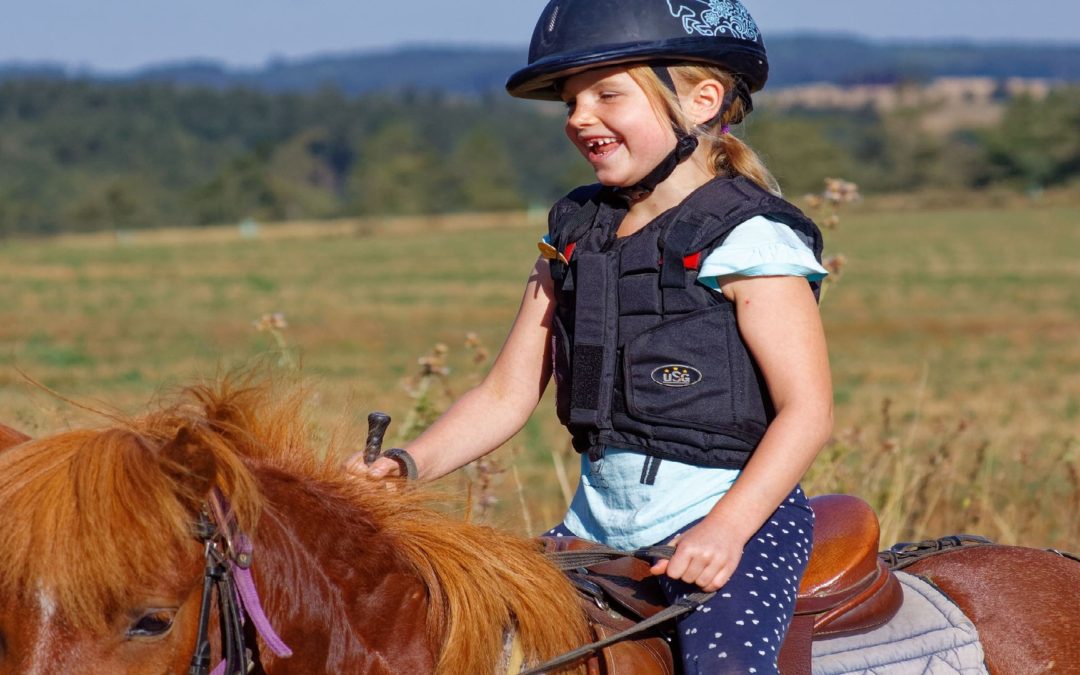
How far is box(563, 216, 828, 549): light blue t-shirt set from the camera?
2.76 metres

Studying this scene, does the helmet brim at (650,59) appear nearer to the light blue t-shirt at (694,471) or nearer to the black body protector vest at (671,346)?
the black body protector vest at (671,346)

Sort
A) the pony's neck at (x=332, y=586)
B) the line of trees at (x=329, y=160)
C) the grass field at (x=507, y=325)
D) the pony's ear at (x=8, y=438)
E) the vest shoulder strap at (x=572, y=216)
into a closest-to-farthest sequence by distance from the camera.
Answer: the pony's neck at (x=332, y=586)
the pony's ear at (x=8, y=438)
the vest shoulder strap at (x=572, y=216)
the grass field at (x=507, y=325)
the line of trees at (x=329, y=160)

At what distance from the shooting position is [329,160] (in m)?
159

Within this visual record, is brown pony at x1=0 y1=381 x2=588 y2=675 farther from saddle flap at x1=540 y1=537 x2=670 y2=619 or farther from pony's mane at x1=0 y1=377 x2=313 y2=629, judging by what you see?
saddle flap at x1=540 y1=537 x2=670 y2=619

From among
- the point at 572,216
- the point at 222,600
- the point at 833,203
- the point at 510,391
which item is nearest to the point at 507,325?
the point at 833,203

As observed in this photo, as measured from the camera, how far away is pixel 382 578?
240 centimetres

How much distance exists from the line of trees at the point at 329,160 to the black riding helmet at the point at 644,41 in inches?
2105

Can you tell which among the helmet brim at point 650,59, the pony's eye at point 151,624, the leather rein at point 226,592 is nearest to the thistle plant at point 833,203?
the helmet brim at point 650,59

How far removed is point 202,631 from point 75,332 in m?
24.6

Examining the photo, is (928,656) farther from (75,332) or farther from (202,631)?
(75,332)

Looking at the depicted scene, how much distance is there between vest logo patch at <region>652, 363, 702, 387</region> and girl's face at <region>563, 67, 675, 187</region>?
0.50m

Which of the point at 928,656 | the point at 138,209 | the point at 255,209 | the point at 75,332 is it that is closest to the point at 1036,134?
the point at 255,209

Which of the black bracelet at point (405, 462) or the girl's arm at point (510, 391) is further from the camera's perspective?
the girl's arm at point (510, 391)

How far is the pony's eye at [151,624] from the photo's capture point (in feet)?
6.59
